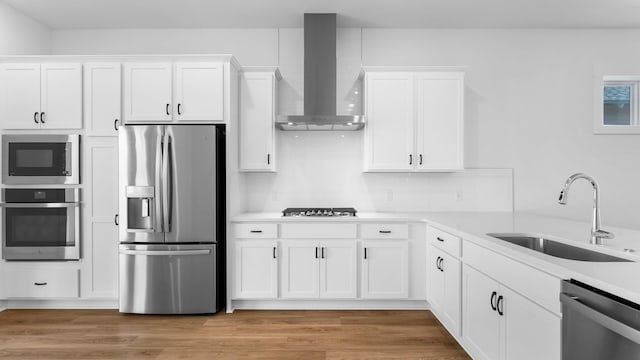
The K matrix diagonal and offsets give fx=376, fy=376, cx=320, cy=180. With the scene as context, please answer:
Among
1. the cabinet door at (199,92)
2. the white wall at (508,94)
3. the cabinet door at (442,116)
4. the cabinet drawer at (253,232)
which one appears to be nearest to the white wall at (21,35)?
the white wall at (508,94)

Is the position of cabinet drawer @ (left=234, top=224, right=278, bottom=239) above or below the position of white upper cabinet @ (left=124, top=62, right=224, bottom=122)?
below

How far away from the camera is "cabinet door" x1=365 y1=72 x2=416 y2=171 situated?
380cm

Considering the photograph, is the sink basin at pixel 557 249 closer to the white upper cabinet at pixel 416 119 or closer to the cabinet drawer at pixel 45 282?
the white upper cabinet at pixel 416 119

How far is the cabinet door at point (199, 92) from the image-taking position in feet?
11.6

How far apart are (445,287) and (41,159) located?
3787mm

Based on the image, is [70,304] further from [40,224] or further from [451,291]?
[451,291]

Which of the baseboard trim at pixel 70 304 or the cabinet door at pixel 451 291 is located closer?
the cabinet door at pixel 451 291

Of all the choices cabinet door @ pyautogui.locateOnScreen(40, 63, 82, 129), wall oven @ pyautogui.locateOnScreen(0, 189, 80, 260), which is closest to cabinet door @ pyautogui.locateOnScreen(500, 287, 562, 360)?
wall oven @ pyautogui.locateOnScreen(0, 189, 80, 260)

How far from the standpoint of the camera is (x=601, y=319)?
1.25 meters

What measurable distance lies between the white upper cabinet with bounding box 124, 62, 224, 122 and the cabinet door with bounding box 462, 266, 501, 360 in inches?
101

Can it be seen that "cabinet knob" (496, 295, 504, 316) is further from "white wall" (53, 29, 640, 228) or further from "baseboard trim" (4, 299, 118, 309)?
"baseboard trim" (4, 299, 118, 309)

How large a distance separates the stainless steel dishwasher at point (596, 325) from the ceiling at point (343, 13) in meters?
2.98

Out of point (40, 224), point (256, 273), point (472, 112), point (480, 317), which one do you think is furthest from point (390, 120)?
point (40, 224)

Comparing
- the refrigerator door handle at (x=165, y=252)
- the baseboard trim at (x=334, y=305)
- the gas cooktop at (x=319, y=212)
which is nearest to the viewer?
the refrigerator door handle at (x=165, y=252)
